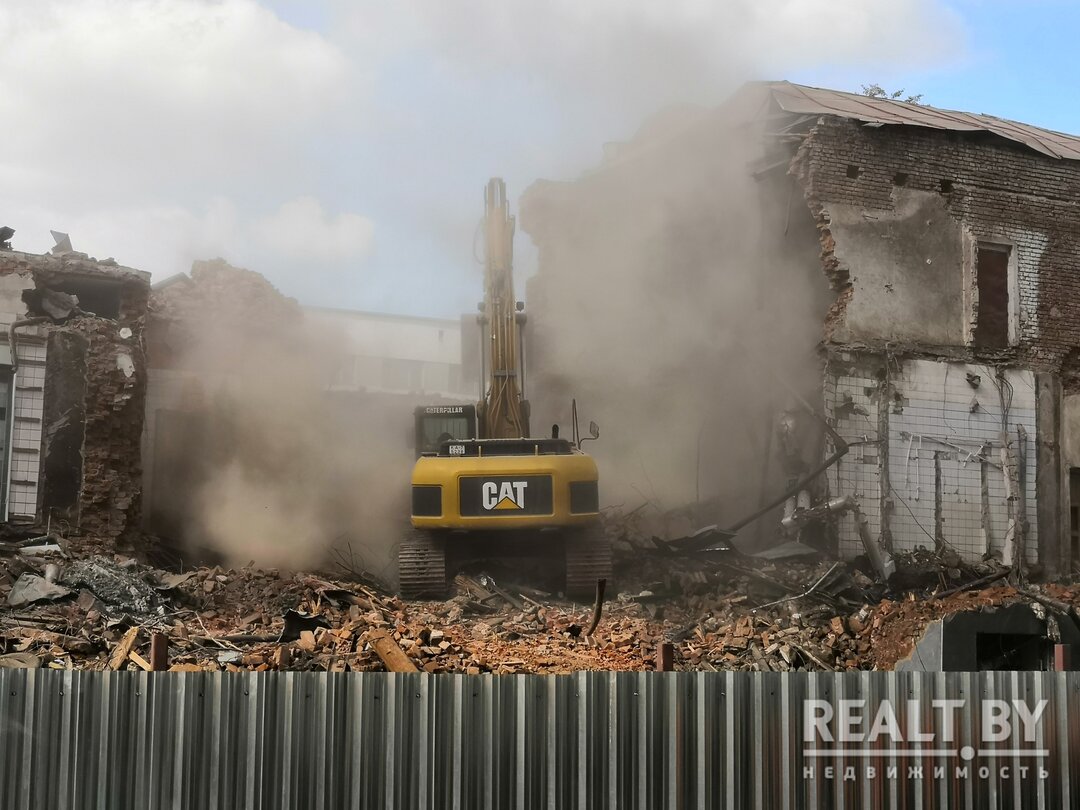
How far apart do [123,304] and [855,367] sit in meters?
10.7

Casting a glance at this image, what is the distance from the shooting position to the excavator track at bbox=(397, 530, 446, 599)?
15398mm

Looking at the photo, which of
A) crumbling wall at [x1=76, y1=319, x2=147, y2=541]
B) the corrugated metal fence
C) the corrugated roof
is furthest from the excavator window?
the corrugated metal fence

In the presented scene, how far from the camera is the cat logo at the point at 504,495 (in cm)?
1503

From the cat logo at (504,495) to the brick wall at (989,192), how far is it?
6.79 m

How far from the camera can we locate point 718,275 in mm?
20797

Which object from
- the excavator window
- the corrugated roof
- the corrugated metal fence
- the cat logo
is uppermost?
the corrugated roof

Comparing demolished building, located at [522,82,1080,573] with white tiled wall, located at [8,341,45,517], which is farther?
demolished building, located at [522,82,1080,573]

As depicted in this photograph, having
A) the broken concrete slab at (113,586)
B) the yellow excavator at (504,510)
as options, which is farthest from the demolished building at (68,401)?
the yellow excavator at (504,510)

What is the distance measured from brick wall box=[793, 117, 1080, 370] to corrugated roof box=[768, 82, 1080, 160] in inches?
5.8

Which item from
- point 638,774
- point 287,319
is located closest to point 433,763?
point 638,774

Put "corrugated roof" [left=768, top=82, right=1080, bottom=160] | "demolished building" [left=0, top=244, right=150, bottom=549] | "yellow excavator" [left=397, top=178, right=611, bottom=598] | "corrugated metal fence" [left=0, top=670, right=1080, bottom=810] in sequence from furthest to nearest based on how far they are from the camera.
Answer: "corrugated roof" [left=768, top=82, right=1080, bottom=160] < "demolished building" [left=0, top=244, right=150, bottom=549] < "yellow excavator" [left=397, top=178, right=611, bottom=598] < "corrugated metal fence" [left=0, top=670, right=1080, bottom=810]

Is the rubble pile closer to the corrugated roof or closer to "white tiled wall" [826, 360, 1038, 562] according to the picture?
"white tiled wall" [826, 360, 1038, 562]

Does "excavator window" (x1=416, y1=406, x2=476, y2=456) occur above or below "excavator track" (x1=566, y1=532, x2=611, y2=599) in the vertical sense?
above

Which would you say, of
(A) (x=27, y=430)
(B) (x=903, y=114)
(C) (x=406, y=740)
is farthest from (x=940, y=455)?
(C) (x=406, y=740)
